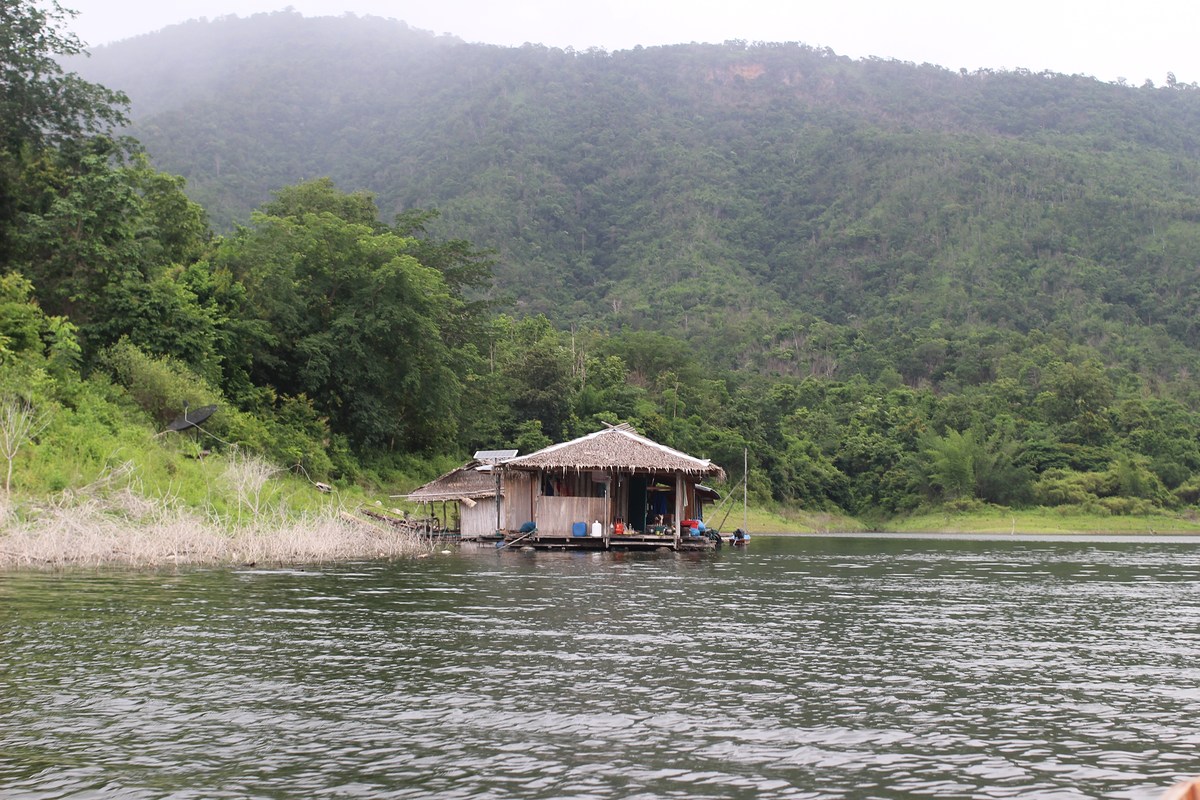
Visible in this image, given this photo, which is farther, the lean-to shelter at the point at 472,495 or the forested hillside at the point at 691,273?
the forested hillside at the point at 691,273

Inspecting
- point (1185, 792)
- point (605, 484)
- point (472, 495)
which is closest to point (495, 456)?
point (472, 495)

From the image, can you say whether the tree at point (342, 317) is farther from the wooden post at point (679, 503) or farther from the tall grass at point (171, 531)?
the wooden post at point (679, 503)

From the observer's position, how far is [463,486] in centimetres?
4238

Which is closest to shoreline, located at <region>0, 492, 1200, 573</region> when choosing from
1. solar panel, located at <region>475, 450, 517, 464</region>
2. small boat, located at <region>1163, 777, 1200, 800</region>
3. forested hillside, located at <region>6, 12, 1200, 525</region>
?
solar panel, located at <region>475, 450, 517, 464</region>

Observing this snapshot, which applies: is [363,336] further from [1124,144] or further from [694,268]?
[1124,144]

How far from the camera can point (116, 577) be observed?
2211 cm

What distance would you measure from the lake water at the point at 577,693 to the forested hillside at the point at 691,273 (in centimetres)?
2249

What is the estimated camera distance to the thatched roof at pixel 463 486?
1629 inches

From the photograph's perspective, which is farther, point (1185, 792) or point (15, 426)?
point (15, 426)

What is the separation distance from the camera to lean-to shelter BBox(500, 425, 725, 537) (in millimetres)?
35531

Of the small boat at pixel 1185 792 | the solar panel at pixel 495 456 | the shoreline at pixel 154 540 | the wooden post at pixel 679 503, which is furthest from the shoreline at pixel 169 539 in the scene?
the small boat at pixel 1185 792

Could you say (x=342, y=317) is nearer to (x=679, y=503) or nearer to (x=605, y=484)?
(x=605, y=484)

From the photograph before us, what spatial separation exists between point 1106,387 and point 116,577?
242 ft

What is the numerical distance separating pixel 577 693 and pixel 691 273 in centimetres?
10485
